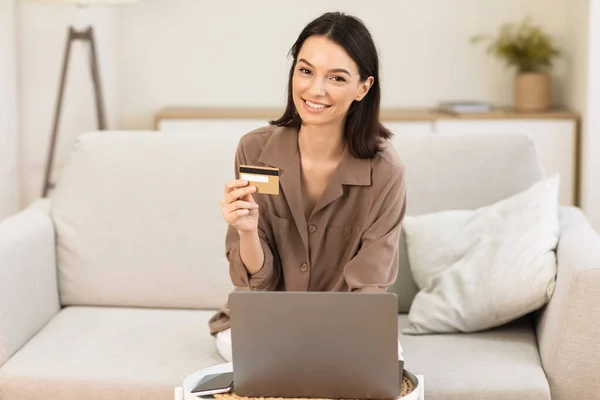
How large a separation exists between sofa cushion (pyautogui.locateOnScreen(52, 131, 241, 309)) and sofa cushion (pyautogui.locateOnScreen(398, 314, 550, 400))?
614 millimetres

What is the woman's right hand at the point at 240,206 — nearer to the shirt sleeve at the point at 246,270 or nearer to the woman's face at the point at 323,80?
the shirt sleeve at the point at 246,270

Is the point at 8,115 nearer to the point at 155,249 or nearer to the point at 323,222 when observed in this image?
the point at 155,249

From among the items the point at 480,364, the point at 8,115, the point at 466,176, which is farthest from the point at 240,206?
the point at 8,115

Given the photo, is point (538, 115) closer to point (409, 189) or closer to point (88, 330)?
point (409, 189)

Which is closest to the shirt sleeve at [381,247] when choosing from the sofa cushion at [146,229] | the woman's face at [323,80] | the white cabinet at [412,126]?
the woman's face at [323,80]

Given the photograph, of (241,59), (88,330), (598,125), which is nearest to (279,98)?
(241,59)

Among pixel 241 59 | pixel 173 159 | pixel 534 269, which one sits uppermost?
pixel 241 59

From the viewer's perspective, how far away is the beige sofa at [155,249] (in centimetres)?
233

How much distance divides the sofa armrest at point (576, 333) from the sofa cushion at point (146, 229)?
92 cm

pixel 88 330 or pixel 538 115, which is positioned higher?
pixel 538 115

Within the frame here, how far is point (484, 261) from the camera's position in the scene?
2.45 metres

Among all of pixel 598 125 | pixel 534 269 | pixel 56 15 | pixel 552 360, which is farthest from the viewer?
pixel 56 15

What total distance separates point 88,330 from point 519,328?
1136 millimetres

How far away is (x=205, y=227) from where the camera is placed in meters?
2.68
